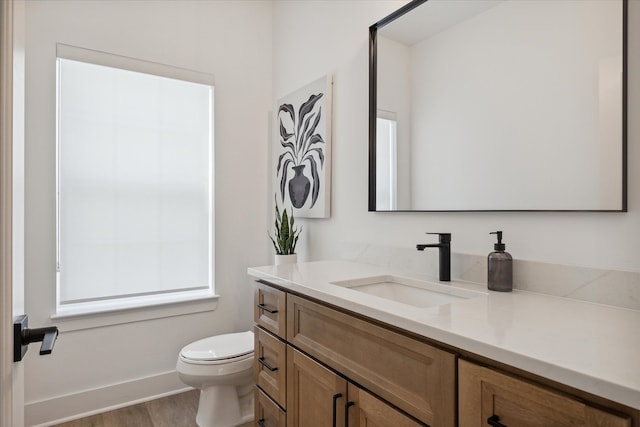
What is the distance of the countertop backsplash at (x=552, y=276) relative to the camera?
1.03 metres

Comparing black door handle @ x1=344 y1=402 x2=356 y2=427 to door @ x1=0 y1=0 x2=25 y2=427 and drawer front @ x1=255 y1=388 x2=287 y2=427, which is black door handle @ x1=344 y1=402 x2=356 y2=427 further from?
door @ x1=0 y1=0 x2=25 y2=427

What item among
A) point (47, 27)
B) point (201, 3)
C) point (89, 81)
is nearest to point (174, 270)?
point (89, 81)

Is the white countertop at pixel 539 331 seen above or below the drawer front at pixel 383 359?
above

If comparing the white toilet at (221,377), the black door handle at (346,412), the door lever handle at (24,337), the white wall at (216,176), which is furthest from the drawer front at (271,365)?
the white wall at (216,176)

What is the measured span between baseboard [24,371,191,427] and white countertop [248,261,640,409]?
1641mm

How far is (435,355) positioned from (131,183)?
6.97 ft

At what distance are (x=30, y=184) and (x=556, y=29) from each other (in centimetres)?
247

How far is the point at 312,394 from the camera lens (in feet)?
4.30

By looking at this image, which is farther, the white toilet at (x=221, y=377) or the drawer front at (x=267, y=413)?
the white toilet at (x=221, y=377)

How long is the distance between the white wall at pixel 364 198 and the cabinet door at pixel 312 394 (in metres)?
0.68

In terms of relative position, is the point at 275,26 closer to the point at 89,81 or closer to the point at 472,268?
the point at 89,81

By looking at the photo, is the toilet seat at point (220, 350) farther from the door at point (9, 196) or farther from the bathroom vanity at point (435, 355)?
the door at point (9, 196)

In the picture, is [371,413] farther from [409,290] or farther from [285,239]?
[285,239]

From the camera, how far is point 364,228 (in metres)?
1.94
